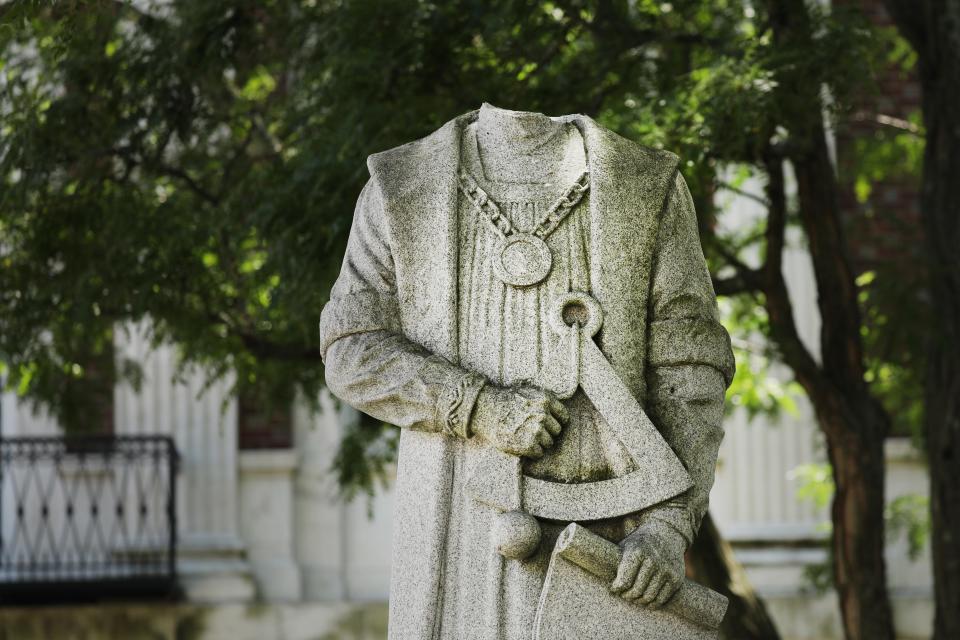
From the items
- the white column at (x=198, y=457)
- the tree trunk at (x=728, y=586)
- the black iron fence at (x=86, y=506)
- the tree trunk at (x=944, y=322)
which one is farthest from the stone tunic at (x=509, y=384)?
the white column at (x=198, y=457)

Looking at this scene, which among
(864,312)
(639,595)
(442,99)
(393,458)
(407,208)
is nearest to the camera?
(639,595)

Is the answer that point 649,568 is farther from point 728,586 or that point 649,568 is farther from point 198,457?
point 198,457

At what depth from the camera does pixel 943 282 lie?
10.1 meters

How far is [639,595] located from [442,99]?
15.6ft

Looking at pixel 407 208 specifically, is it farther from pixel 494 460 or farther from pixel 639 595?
pixel 639 595

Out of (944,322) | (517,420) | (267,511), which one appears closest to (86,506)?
(267,511)

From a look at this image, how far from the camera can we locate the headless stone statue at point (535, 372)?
15.7 feet

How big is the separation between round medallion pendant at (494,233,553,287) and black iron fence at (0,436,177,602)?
32.9 ft

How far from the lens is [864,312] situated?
37.3 feet

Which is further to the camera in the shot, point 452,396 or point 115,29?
point 115,29

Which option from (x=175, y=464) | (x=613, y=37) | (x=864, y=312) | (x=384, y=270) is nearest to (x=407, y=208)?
(x=384, y=270)

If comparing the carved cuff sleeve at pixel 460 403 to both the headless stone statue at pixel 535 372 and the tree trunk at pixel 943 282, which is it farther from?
the tree trunk at pixel 943 282

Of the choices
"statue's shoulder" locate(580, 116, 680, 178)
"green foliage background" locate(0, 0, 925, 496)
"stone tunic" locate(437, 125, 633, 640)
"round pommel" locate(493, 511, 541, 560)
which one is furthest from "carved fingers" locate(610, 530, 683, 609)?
"green foliage background" locate(0, 0, 925, 496)

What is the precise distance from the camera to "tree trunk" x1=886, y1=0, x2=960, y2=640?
9.92 metres
